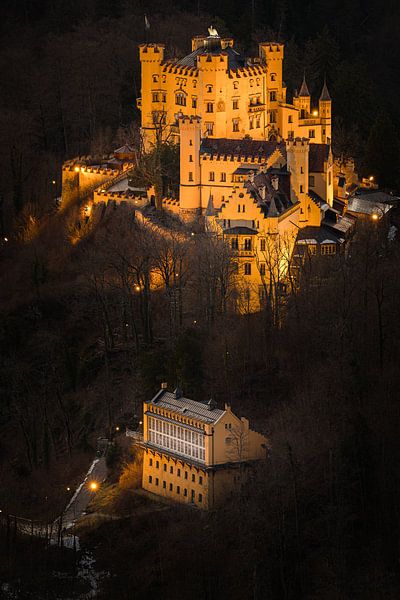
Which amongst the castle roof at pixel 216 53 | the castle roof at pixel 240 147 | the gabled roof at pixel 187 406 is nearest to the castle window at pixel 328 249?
the castle roof at pixel 240 147

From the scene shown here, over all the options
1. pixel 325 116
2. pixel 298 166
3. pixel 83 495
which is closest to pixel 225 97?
pixel 325 116

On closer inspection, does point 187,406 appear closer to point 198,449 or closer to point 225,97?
point 198,449

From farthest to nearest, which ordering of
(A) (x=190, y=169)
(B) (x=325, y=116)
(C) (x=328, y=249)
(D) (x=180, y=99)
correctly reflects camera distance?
1. (D) (x=180, y=99)
2. (B) (x=325, y=116)
3. (A) (x=190, y=169)
4. (C) (x=328, y=249)

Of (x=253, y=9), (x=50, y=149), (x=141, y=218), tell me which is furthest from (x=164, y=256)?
(x=253, y=9)

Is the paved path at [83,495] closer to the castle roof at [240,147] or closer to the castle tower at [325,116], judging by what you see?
the castle roof at [240,147]

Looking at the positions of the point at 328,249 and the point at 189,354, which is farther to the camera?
the point at 328,249

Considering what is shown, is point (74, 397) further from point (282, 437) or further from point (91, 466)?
point (282, 437)
